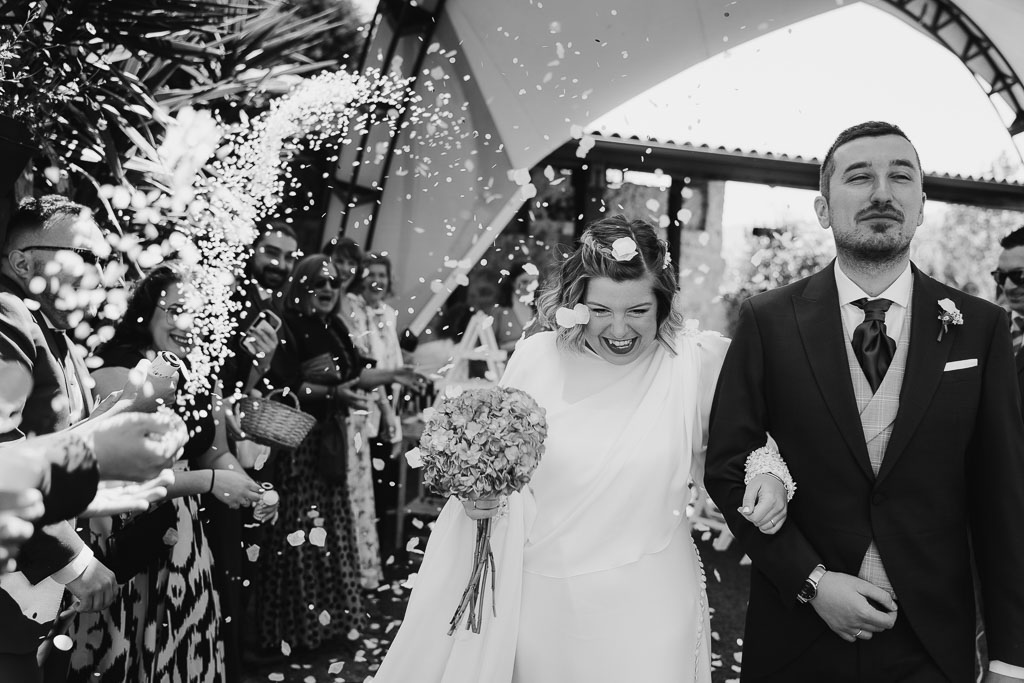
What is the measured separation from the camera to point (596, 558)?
238cm

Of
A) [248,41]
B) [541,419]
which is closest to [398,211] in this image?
[248,41]

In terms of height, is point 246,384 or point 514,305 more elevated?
point 514,305

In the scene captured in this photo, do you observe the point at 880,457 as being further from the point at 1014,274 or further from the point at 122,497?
the point at 1014,274

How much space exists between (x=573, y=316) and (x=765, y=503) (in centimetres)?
87

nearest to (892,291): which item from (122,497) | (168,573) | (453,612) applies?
(453,612)

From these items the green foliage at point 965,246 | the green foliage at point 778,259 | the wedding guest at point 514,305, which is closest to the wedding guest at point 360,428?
the wedding guest at point 514,305

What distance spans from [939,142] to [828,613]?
22.9 ft

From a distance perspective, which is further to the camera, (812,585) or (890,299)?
(890,299)

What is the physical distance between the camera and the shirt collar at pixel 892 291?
83.6 inches

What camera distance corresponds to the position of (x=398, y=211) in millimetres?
5703

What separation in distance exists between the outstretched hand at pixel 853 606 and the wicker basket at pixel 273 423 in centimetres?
246

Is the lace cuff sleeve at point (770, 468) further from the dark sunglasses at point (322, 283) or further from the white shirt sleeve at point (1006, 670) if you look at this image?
the dark sunglasses at point (322, 283)

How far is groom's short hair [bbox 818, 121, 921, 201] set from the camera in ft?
7.00

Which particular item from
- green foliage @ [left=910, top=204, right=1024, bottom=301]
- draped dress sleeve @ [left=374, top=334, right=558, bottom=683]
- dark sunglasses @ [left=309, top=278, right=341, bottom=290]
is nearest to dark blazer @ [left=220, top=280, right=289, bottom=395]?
dark sunglasses @ [left=309, top=278, right=341, bottom=290]
